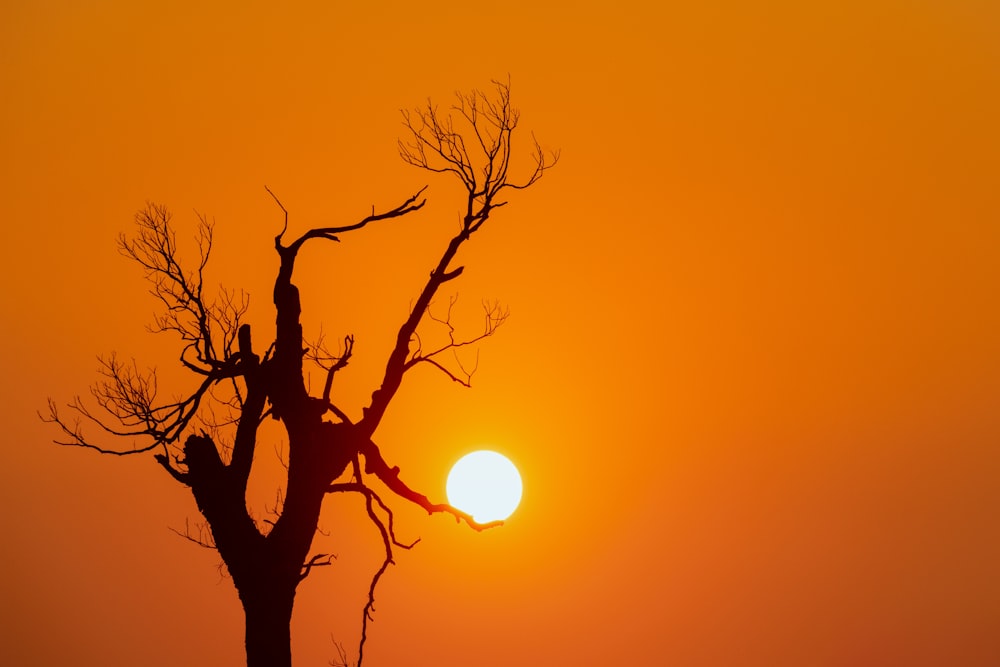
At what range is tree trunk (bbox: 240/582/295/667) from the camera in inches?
285

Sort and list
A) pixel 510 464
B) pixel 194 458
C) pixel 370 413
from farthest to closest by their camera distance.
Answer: pixel 510 464, pixel 370 413, pixel 194 458

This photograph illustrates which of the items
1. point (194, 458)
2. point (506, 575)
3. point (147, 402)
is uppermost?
point (506, 575)

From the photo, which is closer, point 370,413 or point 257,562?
point 257,562

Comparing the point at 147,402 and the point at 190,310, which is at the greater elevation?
the point at 190,310

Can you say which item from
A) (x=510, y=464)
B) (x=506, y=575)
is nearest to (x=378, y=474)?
(x=510, y=464)

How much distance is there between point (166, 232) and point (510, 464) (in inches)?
413

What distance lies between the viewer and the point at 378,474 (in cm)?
815

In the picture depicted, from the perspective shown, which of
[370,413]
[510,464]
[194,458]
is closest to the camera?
[194,458]

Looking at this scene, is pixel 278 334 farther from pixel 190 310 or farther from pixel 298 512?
pixel 298 512

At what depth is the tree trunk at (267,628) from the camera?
23.8ft

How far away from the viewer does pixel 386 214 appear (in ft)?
25.5

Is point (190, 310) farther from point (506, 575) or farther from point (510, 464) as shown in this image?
point (506, 575)

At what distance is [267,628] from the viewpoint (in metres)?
7.28

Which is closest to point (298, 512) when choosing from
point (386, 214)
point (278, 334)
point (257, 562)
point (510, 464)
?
point (257, 562)
